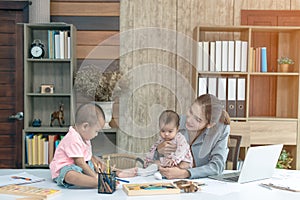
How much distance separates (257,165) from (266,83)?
2.24 m

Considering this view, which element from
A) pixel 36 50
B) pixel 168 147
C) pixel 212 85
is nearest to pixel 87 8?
pixel 36 50

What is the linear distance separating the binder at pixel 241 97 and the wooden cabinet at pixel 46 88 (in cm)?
151

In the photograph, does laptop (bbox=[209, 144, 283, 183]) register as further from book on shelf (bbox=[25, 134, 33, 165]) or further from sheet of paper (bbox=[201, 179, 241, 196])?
book on shelf (bbox=[25, 134, 33, 165])

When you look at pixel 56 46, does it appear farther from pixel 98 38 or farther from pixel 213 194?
pixel 213 194

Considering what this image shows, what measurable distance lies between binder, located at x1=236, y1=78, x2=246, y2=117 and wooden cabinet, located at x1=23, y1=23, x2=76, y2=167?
1511mm

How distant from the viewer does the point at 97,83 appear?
4.02 metres

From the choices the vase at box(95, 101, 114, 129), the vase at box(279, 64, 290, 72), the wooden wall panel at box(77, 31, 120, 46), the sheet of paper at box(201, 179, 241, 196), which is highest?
the wooden wall panel at box(77, 31, 120, 46)

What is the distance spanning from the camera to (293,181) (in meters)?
2.31

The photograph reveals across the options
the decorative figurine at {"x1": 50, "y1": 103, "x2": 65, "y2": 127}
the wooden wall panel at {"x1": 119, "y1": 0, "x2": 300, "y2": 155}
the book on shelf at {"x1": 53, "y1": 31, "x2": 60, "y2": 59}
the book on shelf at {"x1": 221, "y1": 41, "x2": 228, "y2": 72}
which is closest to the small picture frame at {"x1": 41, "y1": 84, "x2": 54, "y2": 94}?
the decorative figurine at {"x1": 50, "y1": 103, "x2": 65, "y2": 127}

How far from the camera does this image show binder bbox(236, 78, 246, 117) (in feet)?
13.2

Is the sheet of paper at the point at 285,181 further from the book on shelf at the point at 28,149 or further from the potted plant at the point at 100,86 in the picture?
the book on shelf at the point at 28,149

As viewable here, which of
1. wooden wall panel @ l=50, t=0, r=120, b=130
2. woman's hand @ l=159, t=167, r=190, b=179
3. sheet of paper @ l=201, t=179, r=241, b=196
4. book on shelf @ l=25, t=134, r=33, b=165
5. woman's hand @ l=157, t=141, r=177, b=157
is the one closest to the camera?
sheet of paper @ l=201, t=179, r=241, b=196

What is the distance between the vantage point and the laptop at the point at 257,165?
84.2 inches

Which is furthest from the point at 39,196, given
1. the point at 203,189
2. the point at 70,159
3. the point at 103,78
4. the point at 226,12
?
the point at 226,12
